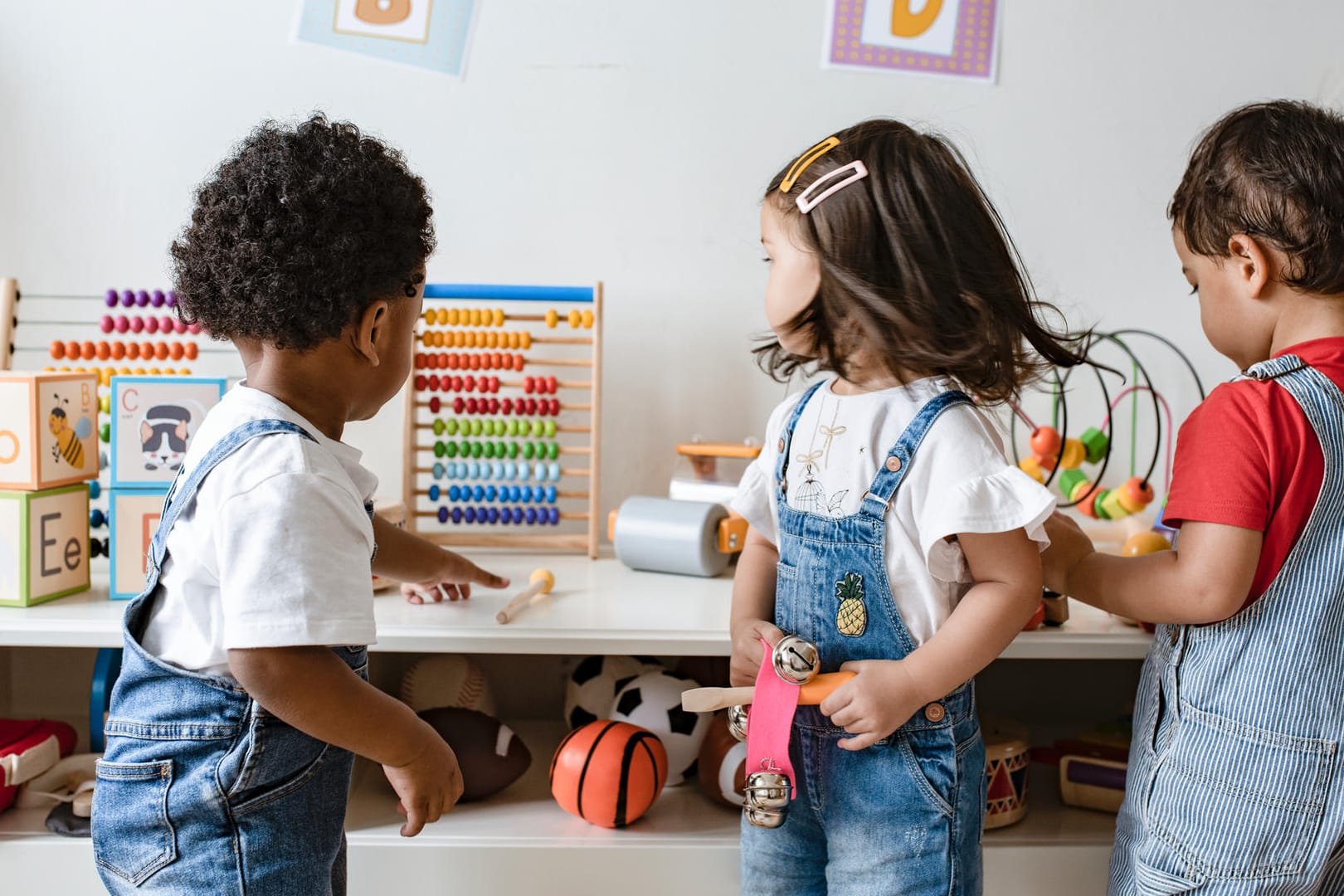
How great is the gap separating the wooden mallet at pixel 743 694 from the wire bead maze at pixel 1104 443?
63 cm

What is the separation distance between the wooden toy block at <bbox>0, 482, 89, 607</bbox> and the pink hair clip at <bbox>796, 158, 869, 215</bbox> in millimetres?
951

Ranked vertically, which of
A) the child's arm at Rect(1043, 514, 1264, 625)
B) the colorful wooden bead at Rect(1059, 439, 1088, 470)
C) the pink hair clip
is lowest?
the child's arm at Rect(1043, 514, 1264, 625)

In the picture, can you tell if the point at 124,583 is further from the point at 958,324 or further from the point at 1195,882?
the point at 1195,882

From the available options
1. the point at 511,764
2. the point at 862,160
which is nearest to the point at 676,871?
the point at 511,764

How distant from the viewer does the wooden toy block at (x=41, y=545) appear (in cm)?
123

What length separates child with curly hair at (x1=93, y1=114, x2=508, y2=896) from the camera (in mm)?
784

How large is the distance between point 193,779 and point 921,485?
0.63m

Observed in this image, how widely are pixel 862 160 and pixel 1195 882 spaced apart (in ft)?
2.23

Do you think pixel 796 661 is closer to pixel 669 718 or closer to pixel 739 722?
pixel 739 722

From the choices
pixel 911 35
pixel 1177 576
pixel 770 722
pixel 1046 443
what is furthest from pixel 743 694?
pixel 911 35

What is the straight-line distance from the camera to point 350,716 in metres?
0.80

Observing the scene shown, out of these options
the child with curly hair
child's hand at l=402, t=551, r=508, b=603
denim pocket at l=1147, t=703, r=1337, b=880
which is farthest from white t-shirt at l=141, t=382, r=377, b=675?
denim pocket at l=1147, t=703, r=1337, b=880

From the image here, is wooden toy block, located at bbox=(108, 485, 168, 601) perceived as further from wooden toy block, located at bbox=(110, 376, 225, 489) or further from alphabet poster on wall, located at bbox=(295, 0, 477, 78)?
alphabet poster on wall, located at bbox=(295, 0, 477, 78)

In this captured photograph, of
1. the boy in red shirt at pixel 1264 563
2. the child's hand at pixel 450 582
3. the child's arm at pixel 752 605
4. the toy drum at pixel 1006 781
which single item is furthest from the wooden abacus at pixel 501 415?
the boy in red shirt at pixel 1264 563
